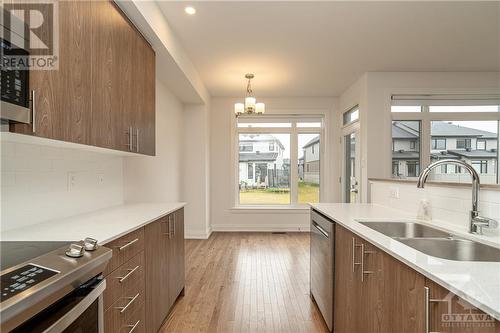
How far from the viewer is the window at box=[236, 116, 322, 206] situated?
5453 millimetres

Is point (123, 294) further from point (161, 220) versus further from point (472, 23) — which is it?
point (472, 23)

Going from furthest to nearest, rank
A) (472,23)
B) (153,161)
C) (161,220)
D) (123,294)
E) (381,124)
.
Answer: (381,124)
(153,161)
(472,23)
(161,220)
(123,294)

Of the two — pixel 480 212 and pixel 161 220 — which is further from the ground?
pixel 480 212

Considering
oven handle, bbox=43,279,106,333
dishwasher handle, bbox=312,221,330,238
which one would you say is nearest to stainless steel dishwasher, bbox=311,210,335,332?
dishwasher handle, bbox=312,221,330,238

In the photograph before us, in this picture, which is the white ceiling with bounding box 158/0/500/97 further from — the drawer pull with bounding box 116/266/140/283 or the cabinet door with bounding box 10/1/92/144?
the drawer pull with bounding box 116/266/140/283

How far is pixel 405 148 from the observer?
4070 mm

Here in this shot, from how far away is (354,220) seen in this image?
1.83m

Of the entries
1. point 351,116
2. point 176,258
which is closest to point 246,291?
point 176,258

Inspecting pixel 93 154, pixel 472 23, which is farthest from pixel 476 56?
pixel 93 154

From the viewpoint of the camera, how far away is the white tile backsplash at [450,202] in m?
1.38

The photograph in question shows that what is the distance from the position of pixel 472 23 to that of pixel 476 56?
3.51ft

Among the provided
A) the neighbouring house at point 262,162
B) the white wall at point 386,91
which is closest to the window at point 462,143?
the white wall at point 386,91

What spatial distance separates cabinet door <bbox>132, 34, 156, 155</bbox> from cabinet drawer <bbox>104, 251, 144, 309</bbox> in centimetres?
93

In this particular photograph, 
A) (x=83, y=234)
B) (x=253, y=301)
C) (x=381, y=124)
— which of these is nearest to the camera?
(x=83, y=234)
